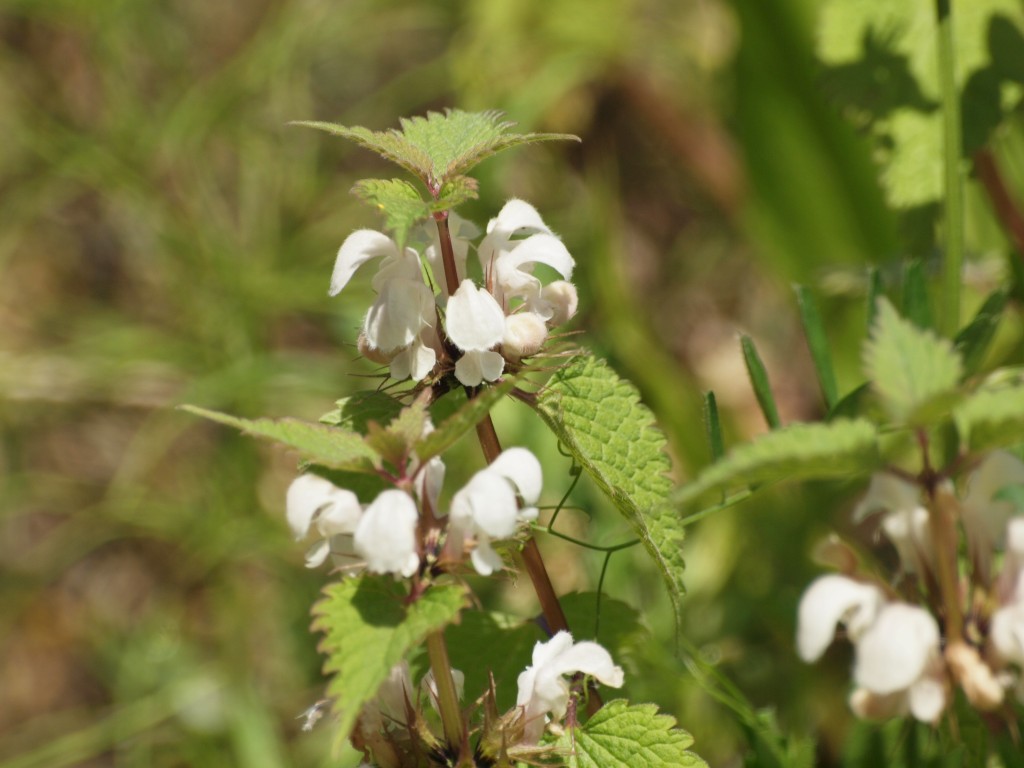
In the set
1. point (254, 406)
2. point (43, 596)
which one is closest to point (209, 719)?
point (254, 406)

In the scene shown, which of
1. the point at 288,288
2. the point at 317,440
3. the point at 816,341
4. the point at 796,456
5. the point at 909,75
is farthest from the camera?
the point at 288,288

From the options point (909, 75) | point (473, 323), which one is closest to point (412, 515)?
point (473, 323)

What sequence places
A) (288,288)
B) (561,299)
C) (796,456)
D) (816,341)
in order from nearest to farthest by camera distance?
1. (796,456)
2. (561,299)
3. (816,341)
4. (288,288)

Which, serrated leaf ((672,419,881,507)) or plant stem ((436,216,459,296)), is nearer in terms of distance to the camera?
serrated leaf ((672,419,881,507))

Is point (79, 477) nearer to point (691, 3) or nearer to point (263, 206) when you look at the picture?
point (263, 206)

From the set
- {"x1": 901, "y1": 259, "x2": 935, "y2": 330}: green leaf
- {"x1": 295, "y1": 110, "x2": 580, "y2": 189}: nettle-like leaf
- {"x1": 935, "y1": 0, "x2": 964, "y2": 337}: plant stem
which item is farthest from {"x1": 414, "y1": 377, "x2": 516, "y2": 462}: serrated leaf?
{"x1": 935, "y1": 0, "x2": 964, "y2": 337}: plant stem

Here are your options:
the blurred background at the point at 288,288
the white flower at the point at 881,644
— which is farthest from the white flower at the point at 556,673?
the blurred background at the point at 288,288

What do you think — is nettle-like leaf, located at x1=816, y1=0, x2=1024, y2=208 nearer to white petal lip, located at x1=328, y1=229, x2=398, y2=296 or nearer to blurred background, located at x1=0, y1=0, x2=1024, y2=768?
blurred background, located at x1=0, y1=0, x2=1024, y2=768

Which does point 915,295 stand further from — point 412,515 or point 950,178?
point 412,515
